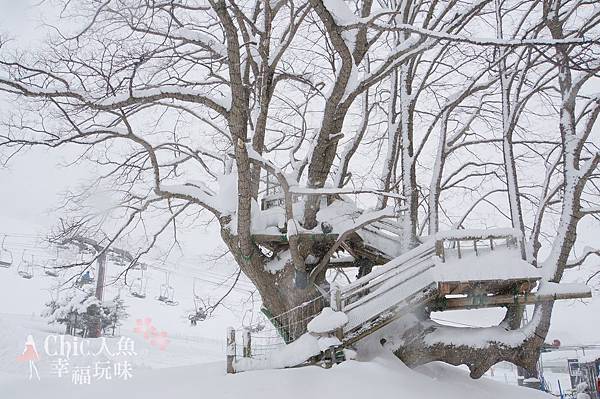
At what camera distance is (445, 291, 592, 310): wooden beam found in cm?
880

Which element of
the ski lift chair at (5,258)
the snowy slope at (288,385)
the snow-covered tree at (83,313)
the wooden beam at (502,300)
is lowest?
the snowy slope at (288,385)

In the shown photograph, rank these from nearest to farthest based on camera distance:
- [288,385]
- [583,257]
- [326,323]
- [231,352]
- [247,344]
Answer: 1. [288,385]
2. [326,323]
3. [231,352]
4. [247,344]
5. [583,257]

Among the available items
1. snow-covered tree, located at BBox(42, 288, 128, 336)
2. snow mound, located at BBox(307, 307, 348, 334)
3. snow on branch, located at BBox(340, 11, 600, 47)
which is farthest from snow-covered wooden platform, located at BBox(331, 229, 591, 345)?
snow-covered tree, located at BBox(42, 288, 128, 336)

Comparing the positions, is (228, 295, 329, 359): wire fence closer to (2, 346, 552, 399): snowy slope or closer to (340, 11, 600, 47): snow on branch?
(2, 346, 552, 399): snowy slope

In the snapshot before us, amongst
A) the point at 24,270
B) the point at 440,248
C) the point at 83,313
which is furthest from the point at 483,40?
the point at 24,270

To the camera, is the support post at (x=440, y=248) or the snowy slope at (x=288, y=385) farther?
the support post at (x=440, y=248)

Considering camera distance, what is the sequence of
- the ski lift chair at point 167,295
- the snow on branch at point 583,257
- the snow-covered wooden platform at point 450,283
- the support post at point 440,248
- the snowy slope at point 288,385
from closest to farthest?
1. the snowy slope at point 288,385
2. the snow-covered wooden platform at point 450,283
3. the support post at point 440,248
4. the snow on branch at point 583,257
5. the ski lift chair at point 167,295

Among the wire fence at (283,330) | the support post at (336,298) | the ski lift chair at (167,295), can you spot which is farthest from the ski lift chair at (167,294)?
the support post at (336,298)

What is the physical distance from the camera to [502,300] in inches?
353

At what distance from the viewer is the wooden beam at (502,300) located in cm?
880

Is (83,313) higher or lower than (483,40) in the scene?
lower

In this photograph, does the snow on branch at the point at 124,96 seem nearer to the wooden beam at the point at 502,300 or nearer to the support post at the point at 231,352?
the support post at the point at 231,352

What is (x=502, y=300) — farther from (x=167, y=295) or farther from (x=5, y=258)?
(x=5, y=258)

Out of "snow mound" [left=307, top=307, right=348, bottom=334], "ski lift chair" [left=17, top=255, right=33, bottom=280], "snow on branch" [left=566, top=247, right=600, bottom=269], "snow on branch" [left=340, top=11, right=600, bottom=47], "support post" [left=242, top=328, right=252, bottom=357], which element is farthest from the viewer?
"ski lift chair" [left=17, top=255, right=33, bottom=280]
